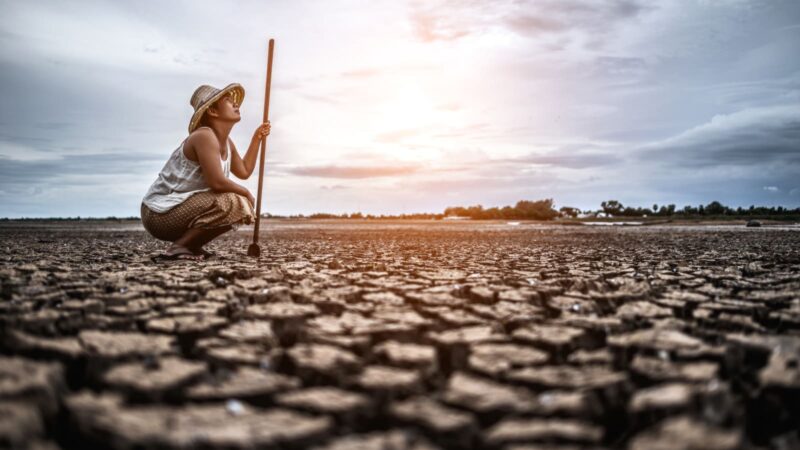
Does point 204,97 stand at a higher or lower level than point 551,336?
higher

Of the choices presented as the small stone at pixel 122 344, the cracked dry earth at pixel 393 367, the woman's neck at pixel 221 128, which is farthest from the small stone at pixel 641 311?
Answer: the woman's neck at pixel 221 128

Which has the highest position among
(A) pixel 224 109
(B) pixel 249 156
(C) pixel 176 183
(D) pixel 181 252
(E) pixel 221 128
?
(A) pixel 224 109

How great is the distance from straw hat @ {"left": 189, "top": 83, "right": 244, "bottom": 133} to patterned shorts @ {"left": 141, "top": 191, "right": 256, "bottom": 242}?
0.68m

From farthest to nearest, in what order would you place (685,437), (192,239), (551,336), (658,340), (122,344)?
(192,239)
(551,336)
(658,340)
(122,344)
(685,437)

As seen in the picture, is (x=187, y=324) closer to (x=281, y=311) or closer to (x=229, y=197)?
(x=281, y=311)

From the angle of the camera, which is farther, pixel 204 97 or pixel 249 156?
pixel 249 156

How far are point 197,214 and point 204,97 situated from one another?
1.08m

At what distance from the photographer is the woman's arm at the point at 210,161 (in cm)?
423

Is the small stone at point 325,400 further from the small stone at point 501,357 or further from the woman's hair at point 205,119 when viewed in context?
the woman's hair at point 205,119

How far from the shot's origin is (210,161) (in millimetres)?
4258

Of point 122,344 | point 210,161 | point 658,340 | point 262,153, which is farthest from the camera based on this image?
point 262,153

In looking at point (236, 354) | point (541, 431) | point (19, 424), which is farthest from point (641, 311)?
point (19, 424)

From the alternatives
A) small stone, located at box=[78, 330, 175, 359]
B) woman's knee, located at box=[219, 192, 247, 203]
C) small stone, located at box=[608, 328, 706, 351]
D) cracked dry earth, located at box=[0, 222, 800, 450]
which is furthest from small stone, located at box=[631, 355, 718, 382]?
woman's knee, located at box=[219, 192, 247, 203]

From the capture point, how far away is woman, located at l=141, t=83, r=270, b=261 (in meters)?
4.33
